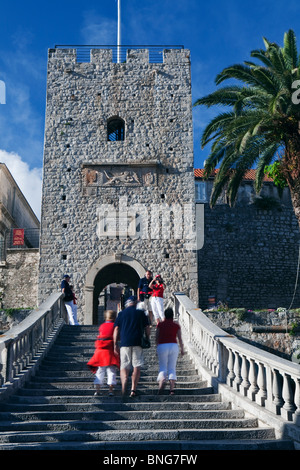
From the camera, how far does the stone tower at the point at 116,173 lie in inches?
683

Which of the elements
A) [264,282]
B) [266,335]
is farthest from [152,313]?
[264,282]

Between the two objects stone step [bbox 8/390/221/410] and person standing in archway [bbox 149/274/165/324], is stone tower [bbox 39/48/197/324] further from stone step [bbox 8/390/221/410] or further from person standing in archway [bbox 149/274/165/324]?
stone step [bbox 8/390/221/410]

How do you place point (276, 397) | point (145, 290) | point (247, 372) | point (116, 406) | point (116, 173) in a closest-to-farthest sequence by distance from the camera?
point (276, 397) < point (116, 406) < point (247, 372) < point (145, 290) < point (116, 173)

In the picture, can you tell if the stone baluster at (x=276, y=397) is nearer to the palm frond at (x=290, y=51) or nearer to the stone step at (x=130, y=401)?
the stone step at (x=130, y=401)

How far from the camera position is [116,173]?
710 inches

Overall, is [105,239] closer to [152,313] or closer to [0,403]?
[152,313]

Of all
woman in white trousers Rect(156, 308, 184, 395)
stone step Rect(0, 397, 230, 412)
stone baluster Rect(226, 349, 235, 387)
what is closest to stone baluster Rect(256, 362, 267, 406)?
stone step Rect(0, 397, 230, 412)

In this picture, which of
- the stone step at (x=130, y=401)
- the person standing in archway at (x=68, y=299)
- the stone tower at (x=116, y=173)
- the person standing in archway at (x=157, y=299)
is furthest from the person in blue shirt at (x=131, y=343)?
the stone tower at (x=116, y=173)

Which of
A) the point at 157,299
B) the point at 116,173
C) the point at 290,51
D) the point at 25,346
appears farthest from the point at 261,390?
the point at 116,173

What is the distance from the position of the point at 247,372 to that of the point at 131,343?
1.95m

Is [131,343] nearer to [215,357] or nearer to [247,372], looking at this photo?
[215,357]

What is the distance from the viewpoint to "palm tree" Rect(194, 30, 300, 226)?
12430 mm

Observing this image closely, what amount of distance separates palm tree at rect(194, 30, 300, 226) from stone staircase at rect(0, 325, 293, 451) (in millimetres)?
6945

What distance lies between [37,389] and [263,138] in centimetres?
918
